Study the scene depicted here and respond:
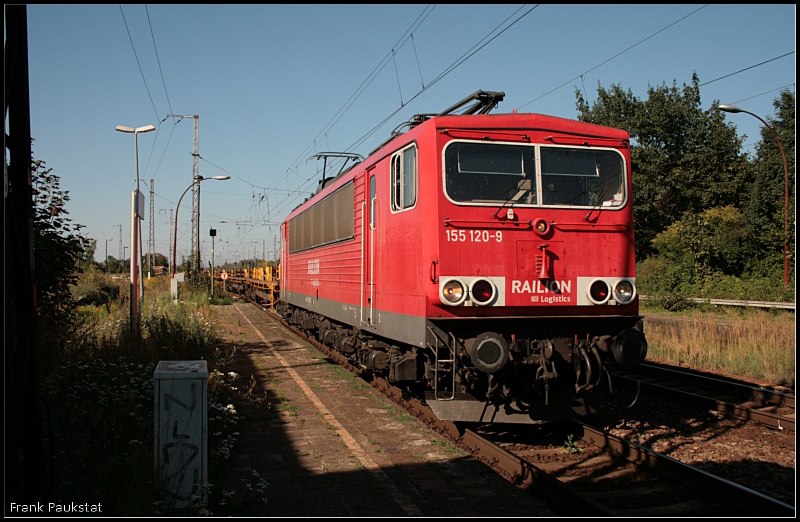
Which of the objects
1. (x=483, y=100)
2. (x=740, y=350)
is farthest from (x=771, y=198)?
(x=483, y=100)

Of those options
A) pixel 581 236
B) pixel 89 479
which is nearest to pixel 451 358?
pixel 581 236

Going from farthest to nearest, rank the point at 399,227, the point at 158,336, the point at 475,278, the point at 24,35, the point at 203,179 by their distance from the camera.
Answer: the point at 203,179 → the point at 158,336 → the point at 399,227 → the point at 475,278 → the point at 24,35

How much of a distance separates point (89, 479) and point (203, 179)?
89.6 ft

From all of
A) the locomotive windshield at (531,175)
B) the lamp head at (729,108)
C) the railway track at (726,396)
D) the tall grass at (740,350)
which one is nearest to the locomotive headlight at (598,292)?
the locomotive windshield at (531,175)

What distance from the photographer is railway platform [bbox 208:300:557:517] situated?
4.88 m

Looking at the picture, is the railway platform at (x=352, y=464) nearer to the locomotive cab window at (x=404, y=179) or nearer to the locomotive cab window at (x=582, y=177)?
the locomotive cab window at (x=404, y=179)

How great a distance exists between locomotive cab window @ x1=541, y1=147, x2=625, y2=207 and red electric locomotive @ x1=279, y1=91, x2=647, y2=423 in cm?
1

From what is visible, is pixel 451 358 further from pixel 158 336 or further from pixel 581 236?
pixel 158 336

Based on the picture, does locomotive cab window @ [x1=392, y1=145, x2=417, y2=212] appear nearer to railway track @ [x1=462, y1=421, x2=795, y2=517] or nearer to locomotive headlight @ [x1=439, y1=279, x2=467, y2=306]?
locomotive headlight @ [x1=439, y1=279, x2=467, y2=306]

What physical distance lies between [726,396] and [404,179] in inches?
227

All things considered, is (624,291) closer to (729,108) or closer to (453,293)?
(453,293)

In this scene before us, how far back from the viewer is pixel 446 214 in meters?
6.53

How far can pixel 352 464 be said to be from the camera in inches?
234

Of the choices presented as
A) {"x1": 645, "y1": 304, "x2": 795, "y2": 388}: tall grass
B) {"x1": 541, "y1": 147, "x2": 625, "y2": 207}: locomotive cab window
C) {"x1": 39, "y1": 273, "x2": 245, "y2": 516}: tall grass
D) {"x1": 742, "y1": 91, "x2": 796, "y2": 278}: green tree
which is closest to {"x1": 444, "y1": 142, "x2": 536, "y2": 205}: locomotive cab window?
{"x1": 541, "y1": 147, "x2": 625, "y2": 207}: locomotive cab window
